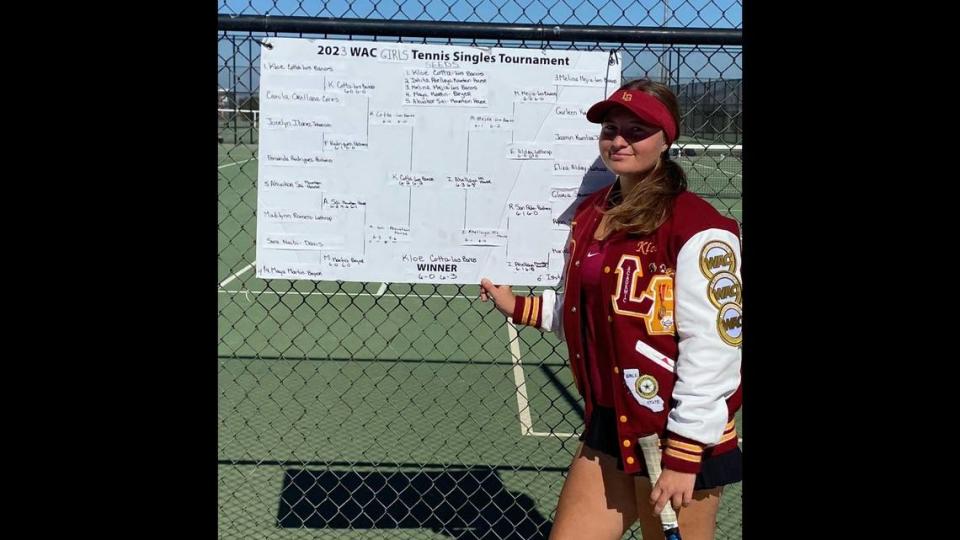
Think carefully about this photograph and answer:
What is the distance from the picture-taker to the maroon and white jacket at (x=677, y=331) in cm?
259

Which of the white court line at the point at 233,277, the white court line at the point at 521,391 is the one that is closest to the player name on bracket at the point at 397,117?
the white court line at the point at 521,391

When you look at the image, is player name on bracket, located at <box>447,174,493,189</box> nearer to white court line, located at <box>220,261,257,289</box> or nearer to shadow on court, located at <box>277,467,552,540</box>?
shadow on court, located at <box>277,467,552,540</box>

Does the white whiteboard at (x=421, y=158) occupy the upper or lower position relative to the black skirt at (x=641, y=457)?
upper

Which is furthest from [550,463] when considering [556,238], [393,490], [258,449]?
[556,238]

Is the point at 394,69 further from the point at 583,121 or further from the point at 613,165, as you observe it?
the point at 613,165

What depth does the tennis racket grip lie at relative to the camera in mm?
2666

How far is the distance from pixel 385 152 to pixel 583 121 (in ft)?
2.42

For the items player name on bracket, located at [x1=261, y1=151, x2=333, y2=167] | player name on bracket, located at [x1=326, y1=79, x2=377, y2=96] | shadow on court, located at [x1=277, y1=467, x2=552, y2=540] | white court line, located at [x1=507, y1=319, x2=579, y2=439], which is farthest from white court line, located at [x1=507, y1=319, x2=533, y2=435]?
player name on bracket, located at [x1=326, y1=79, x2=377, y2=96]

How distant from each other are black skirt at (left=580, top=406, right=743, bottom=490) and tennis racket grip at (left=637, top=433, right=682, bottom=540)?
38 mm

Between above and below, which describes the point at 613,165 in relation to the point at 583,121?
below

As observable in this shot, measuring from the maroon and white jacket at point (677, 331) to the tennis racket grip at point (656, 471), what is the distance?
3cm

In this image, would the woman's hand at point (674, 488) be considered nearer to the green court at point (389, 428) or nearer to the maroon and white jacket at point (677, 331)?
the maroon and white jacket at point (677, 331)

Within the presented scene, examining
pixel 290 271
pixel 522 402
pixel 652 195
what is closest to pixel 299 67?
pixel 290 271

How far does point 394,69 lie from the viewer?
11.1ft
